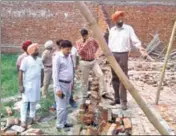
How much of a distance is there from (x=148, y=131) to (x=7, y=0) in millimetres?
12675

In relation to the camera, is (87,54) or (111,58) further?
(87,54)

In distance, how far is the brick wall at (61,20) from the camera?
16828 mm

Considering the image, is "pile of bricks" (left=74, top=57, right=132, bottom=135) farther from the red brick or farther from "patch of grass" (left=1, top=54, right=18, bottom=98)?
Result: "patch of grass" (left=1, top=54, right=18, bottom=98)

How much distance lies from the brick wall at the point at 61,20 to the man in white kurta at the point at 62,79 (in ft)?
32.8

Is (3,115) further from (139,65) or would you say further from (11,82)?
(139,65)

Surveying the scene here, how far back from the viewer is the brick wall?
1683 centimetres

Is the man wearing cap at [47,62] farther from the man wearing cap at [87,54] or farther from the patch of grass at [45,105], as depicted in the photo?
the man wearing cap at [87,54]

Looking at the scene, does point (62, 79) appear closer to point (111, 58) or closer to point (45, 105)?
point (45, 105)

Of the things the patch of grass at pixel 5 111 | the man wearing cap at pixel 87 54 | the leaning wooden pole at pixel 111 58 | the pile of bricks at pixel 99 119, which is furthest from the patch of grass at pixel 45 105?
the leaning wooden pole at pixel 111 58

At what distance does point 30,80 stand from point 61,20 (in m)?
10.6

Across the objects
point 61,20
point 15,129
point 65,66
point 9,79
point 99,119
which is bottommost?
point 15,129

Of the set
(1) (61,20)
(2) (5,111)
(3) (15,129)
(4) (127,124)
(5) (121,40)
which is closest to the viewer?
(4) (127,124)


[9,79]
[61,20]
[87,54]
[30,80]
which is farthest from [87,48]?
[61,20]

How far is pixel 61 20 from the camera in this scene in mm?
17562
